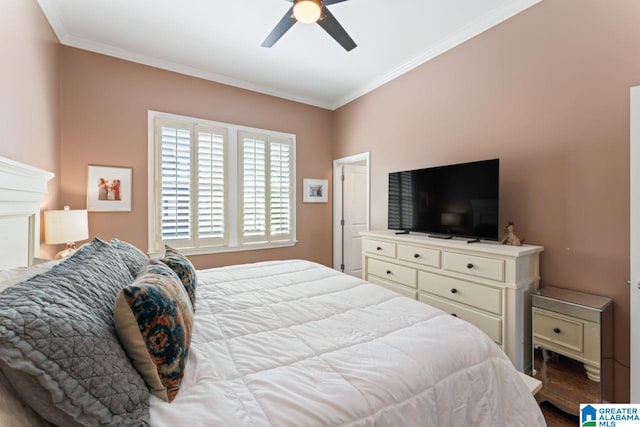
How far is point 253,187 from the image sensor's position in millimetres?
3854

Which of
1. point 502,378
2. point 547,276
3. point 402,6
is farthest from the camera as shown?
point 402,6

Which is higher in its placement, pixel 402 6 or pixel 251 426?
pixel 402 6

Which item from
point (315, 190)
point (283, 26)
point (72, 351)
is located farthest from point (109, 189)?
point (72, 351)

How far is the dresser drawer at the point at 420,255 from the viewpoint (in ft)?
8.20

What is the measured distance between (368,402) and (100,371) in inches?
28.4

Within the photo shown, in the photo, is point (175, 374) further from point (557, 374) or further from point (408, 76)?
point (408, 76)

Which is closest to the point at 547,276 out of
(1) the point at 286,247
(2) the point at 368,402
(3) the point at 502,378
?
(3) the point at 502,378

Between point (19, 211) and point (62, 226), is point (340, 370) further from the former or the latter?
point (62, 226)

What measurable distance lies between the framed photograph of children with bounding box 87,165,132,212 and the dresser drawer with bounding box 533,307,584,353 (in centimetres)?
394

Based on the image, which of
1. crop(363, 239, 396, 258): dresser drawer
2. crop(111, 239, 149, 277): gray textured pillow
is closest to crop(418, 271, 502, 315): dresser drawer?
crop(363, 239, 396, 258): dresser drawer

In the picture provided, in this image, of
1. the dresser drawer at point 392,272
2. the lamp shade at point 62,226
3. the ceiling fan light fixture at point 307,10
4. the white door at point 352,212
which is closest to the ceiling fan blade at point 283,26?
the ceiling fan light fixture at point 307,10

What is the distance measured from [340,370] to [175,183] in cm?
312

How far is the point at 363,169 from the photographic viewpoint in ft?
15.6

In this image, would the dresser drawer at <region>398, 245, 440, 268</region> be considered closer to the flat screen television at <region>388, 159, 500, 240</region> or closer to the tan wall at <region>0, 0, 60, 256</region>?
the flat screen television at <region>388, 159, 500, 240</region>
